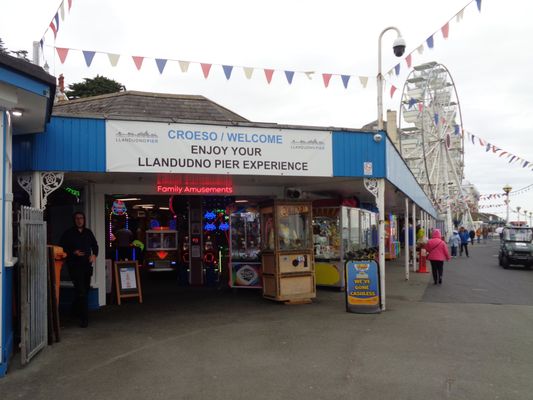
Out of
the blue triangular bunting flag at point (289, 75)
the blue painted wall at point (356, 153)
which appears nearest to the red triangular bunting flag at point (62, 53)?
the blue triangular bunting flag at point (289, 75)

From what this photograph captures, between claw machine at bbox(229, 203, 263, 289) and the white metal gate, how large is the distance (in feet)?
17.1

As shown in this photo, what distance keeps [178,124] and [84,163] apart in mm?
1627

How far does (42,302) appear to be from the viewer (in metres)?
6.56

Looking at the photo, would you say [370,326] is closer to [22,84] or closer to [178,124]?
[178,124]

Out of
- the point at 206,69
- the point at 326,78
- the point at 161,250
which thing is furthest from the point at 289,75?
the point at 161,250

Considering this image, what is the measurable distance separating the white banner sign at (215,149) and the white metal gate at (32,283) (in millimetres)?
1762

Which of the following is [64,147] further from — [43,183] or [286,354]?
[286,354]

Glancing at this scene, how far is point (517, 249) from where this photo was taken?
64.6ft

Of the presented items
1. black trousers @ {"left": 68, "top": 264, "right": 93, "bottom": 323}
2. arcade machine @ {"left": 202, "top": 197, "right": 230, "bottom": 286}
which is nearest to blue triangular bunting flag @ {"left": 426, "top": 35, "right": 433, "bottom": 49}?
arcade machine @ {"left": 202, "top": 197, "right": 230, "bottom": 286}

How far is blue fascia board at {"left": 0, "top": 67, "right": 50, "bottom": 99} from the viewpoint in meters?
5.22

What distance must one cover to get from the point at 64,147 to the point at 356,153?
510 centimetres

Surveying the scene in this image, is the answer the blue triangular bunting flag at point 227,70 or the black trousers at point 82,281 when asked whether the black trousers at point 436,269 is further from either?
the black trousers at point 82,281

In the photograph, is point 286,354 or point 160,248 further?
point 160,248

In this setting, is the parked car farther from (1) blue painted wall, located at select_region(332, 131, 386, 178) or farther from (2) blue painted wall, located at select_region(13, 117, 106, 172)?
(2) blue painted wall, located at select_region(13, 117, 106, 172)
